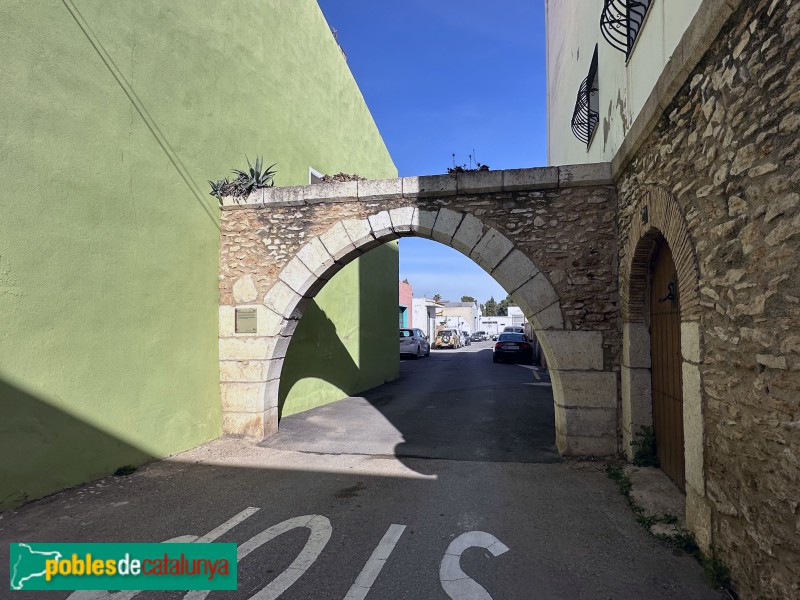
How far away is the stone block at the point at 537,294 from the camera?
5.22 metres

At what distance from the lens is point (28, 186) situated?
3752 mm

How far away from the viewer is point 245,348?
5988 millimetres

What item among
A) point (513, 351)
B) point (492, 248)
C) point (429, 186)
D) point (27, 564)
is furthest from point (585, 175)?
point (513, 351)

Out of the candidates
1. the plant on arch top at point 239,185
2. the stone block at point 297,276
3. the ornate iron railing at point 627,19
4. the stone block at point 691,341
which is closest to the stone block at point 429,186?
the stone block at point 297,276

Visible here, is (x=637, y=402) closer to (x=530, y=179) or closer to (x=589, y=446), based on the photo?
(x=589, y=446)

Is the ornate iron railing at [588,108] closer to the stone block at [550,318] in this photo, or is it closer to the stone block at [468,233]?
the stone block at [468,233]

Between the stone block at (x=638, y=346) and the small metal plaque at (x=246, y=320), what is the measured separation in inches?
175

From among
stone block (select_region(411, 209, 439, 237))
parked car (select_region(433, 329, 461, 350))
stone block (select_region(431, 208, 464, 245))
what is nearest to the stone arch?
stone block (select_region(431, 208, 464, 245))

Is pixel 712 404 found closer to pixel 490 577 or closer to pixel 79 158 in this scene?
pixel 490 577

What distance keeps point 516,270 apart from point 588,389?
5.09 feet

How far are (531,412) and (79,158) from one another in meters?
6.91

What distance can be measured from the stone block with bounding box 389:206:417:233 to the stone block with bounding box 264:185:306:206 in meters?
1.25

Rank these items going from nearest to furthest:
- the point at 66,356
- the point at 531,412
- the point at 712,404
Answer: the point at 712,404, the point at 66,356, the point at 531,412

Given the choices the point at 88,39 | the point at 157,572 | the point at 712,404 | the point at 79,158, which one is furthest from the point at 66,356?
the point at 712,404
